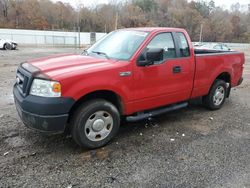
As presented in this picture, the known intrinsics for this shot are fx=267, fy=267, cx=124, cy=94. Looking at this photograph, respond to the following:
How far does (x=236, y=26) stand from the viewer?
100 m

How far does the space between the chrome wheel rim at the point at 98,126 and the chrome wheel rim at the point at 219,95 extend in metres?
3.07

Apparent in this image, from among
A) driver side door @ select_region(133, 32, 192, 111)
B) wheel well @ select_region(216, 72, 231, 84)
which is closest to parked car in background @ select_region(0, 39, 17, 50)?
wheel well @ select_region(216, 72, 231, 84)

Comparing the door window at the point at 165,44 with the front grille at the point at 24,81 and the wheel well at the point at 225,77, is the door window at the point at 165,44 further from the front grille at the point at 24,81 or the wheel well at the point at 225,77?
the front grille at the point at 24,81

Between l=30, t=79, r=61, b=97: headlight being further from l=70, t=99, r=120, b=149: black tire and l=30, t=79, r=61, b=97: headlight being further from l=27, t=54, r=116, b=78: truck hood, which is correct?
l=70, t=99, r=120, b=149: black tire

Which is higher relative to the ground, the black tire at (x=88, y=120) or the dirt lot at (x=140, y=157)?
the black tire at (x=88, y=120)

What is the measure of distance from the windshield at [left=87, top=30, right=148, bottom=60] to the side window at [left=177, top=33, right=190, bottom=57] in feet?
2.72

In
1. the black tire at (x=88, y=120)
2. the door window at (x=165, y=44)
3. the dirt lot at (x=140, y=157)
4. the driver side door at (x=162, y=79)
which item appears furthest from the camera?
the door window at (x=165, y=44)

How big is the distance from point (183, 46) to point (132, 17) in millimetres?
Result: 88663

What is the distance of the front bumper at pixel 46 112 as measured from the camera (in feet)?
11.7

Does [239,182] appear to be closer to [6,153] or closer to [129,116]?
[129,116]

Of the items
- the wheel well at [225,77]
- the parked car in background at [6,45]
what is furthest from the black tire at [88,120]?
the parked car in background at [6,45]

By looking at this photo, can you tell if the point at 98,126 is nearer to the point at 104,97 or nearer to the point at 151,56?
the point at 104,97

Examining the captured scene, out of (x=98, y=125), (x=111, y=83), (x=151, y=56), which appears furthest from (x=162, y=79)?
(x=98, y=125)

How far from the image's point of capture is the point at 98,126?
411 centimetres
